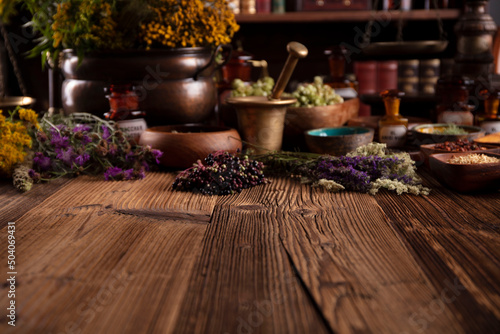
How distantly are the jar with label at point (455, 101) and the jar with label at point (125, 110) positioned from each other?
2.96 feet

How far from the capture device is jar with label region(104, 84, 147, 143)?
1428 mm

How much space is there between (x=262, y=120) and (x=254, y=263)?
2.44ft

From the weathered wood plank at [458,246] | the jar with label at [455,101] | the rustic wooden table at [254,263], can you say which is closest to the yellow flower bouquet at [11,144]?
the rustic wooden table at [254,263]

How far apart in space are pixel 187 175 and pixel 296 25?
2029mm

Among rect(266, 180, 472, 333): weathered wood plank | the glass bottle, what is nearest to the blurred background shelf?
the glass bottle

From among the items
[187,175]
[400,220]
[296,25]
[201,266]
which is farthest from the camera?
[296,25]

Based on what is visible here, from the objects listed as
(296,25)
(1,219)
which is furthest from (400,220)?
(296,25)

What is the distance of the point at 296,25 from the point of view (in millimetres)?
2971

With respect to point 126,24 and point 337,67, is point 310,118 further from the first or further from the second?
point 126,24

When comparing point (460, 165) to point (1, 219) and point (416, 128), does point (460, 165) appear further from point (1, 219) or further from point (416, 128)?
point (1, 219)

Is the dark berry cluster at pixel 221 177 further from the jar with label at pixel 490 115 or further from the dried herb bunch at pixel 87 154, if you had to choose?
the jar with label at pixel 490 115

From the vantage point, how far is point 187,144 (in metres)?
1.32

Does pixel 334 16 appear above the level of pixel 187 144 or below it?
above

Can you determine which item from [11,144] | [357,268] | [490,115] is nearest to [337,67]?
[490,115]
